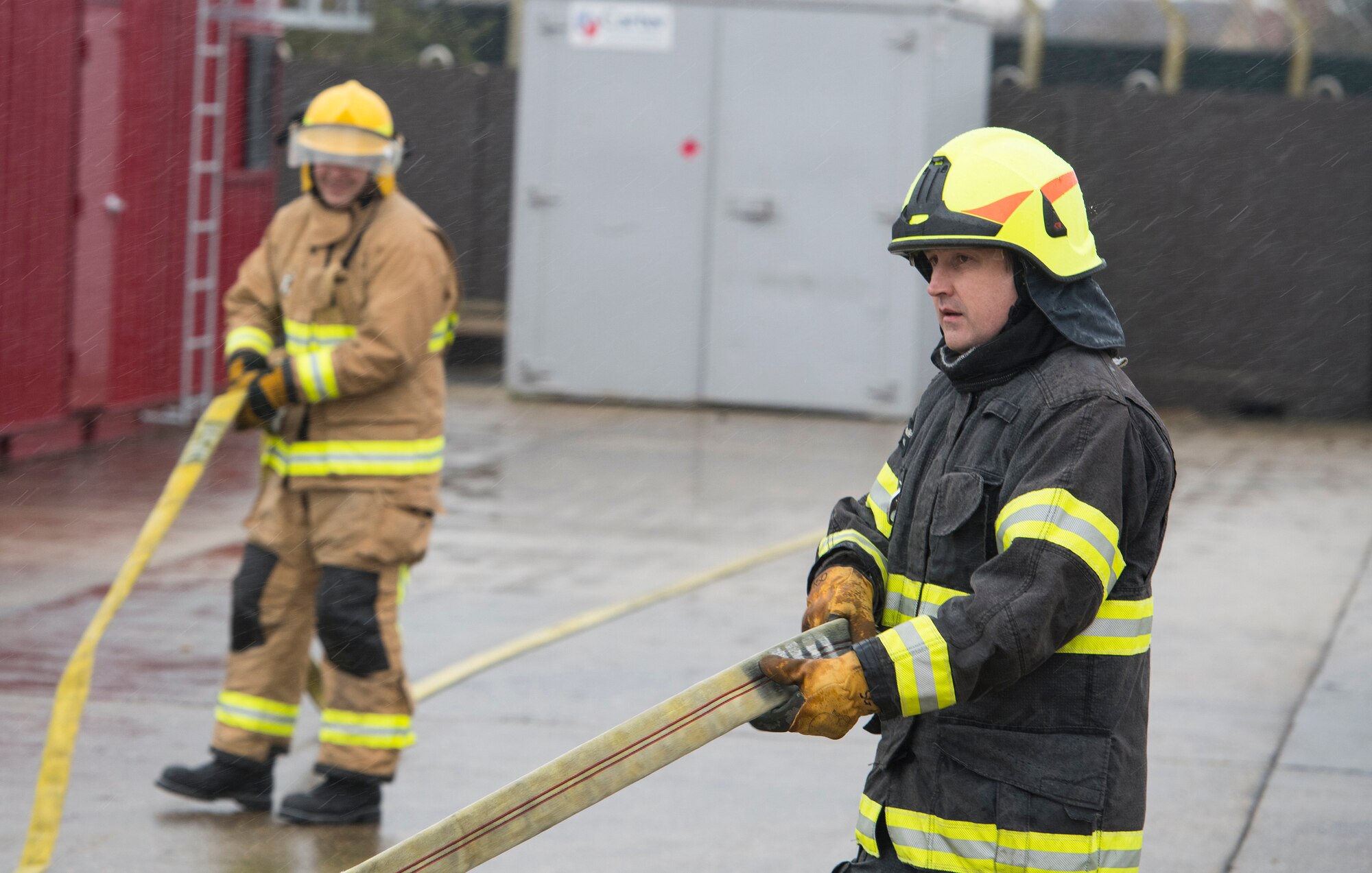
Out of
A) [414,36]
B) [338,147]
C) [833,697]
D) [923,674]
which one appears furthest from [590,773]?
[414,36]

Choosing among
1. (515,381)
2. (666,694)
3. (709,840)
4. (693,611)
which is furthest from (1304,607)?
(515,381)

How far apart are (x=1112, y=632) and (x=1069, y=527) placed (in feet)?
0.80

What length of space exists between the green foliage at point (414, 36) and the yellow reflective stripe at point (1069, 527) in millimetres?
16358

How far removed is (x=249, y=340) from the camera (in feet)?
16.8

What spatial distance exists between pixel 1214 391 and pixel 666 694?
9.96m

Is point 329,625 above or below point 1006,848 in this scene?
below

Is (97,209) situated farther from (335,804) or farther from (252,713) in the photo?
(335,804)

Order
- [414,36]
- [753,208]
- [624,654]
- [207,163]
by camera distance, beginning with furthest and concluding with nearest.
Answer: [414,36]
[753,208]
[207,163]
[624,654]

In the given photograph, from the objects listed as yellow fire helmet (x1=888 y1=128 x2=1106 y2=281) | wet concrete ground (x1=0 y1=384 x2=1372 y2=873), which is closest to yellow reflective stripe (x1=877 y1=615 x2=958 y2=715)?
yellow fire helmet (x1=888 y1=128 x2=1106 y2=281)

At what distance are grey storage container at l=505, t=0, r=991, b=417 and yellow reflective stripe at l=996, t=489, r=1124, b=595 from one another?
11038mm

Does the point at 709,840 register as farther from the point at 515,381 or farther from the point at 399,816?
the point at 515,381

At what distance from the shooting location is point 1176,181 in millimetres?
14773

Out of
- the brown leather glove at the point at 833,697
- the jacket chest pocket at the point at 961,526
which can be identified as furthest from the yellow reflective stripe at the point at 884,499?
the brown leather glove at the point at 833,697

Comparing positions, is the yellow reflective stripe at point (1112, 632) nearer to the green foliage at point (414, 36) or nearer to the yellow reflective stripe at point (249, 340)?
the yellow reflective stripe at point (249, 340)
